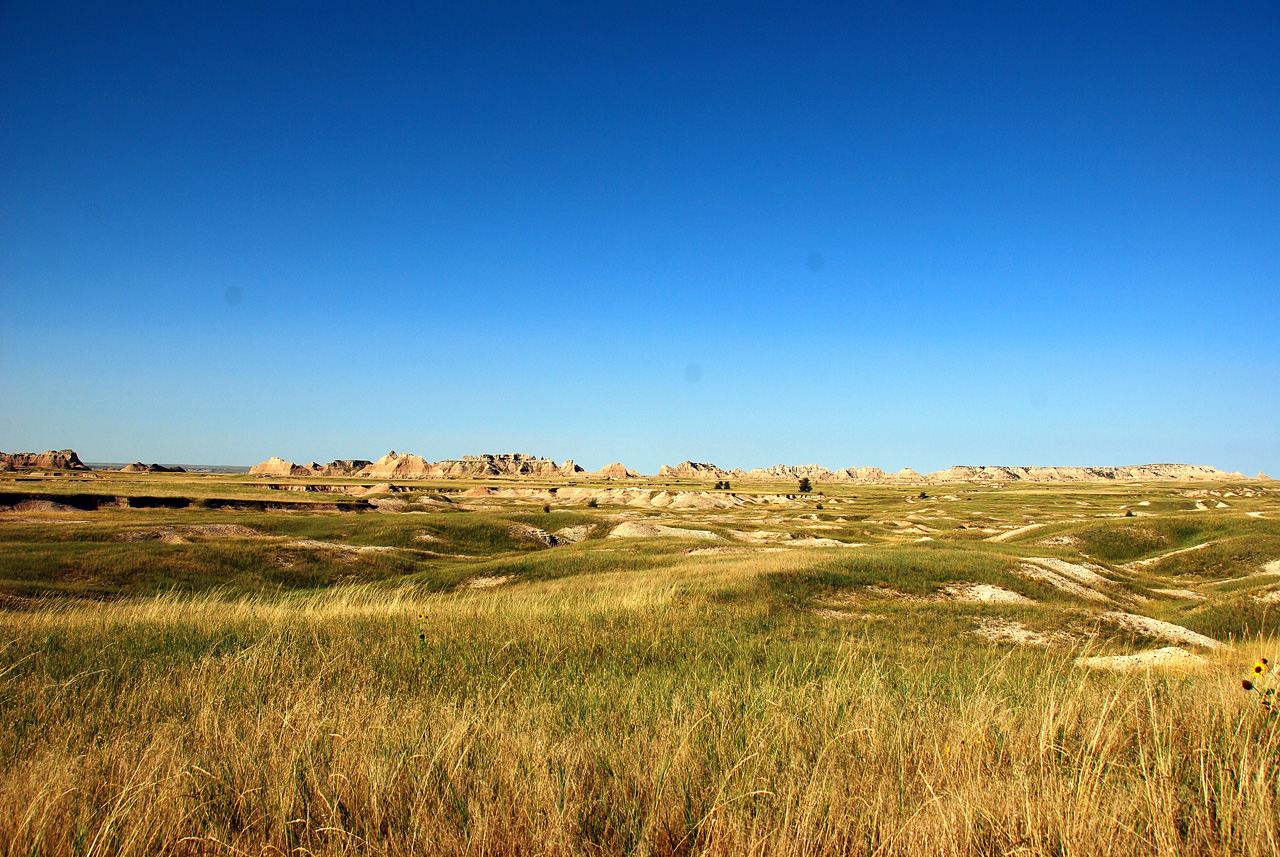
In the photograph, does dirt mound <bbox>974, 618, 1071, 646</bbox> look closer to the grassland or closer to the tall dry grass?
the grassland

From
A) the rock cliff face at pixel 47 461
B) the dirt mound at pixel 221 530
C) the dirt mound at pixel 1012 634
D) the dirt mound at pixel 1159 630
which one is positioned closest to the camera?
the dirt mound at pixel 1012 634

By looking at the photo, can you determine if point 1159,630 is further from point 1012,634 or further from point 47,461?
point 47,461

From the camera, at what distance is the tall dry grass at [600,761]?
308 centimetres

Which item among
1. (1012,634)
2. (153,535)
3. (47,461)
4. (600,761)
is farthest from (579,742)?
(47,461)

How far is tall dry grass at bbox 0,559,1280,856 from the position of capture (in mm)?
3078

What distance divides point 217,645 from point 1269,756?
10329 mm

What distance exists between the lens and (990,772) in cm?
383

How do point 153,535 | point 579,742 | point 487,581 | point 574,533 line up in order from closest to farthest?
point 579,742 < point 487,581 < point 153,535 < point 574,533

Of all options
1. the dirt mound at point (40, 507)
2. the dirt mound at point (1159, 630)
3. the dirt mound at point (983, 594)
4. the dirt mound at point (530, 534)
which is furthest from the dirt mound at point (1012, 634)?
the dirt mound at point (40, 507)

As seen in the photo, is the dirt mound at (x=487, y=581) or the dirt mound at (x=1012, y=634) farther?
the dirt mound at (x=487, y=581)

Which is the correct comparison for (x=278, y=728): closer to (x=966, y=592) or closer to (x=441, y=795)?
(x=441, y=795)

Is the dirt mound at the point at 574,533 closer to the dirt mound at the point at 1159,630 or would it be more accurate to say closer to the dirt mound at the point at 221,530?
the dirt mound at the point at 221,530

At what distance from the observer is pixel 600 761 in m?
3.90

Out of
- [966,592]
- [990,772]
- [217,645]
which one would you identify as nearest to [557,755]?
[990,772]
